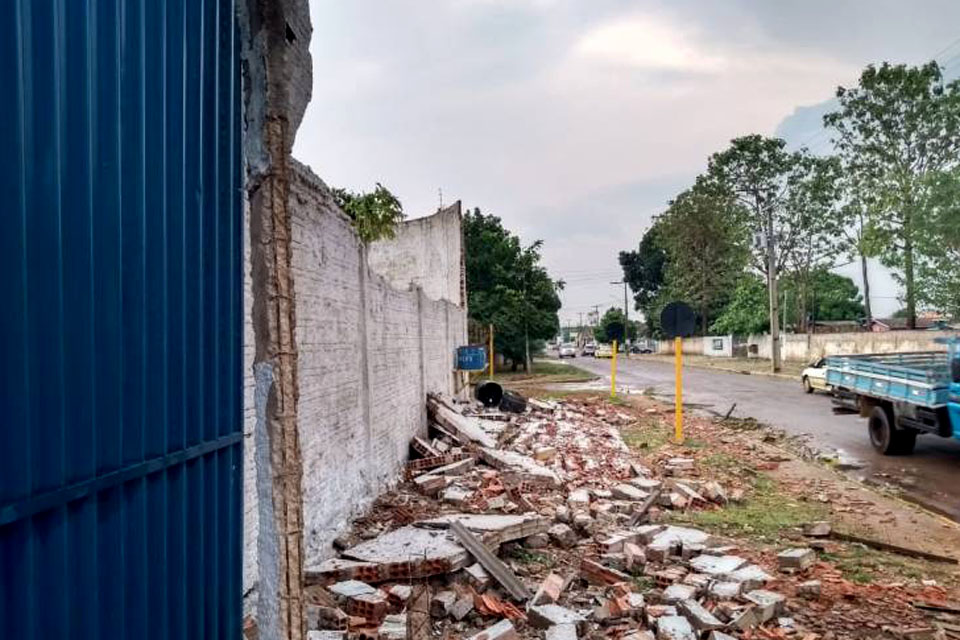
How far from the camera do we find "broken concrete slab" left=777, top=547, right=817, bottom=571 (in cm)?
548

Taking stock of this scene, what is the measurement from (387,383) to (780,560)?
4.84 m

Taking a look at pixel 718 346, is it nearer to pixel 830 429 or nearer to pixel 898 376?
pixel 830 429

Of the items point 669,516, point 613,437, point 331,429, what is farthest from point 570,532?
point 613,437

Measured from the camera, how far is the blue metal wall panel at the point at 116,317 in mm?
1442

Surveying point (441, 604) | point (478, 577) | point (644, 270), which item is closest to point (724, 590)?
point (478, 577)

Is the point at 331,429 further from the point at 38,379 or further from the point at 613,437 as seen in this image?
the point at 613,437

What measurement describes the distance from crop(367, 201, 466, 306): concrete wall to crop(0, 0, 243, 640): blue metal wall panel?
15.3 metres

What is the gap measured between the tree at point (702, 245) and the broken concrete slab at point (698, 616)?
45807 millimetres

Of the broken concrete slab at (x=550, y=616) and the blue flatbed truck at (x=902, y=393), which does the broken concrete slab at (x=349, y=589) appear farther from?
the blue flatbed truck at (x=902, y=393)

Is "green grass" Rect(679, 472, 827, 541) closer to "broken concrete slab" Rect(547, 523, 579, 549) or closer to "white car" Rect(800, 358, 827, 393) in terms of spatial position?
"broken concrete slab" Rect(547, 523, 579, 549)

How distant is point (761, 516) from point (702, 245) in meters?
48.5

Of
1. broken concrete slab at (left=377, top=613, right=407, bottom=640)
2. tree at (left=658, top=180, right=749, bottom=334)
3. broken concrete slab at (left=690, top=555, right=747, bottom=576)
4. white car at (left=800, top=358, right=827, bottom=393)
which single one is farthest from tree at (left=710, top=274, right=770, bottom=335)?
→ broken concrete slab at (left=377, top=613, right=407, bottom=640)

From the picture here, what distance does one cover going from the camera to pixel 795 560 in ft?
18.0

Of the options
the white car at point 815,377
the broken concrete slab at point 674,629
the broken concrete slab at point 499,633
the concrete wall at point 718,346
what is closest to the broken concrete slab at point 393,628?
the broken concrete slab at point 499,633
